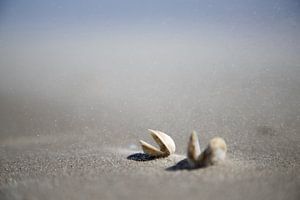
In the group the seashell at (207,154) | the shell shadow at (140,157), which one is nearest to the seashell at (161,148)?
the shell shadow at (140,157)

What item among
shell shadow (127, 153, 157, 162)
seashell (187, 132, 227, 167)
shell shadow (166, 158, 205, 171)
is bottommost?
shell shadow (127, 153, 157, 162)

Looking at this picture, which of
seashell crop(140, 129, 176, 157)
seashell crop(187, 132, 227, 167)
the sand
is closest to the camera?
the sand

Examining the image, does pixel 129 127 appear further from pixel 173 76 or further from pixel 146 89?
pixel 173 76

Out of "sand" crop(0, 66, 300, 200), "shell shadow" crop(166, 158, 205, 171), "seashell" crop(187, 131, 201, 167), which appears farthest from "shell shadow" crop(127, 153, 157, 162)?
"seashell" crop(187, 131, 201, 167)

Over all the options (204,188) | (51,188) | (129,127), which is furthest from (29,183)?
(129,127)

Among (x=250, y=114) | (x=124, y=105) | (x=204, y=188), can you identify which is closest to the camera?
(x=204, y=188)

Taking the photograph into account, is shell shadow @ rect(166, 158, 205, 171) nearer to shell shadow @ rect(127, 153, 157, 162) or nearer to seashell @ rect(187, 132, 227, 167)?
seashell @ rect(187, 132, 227, 167)
